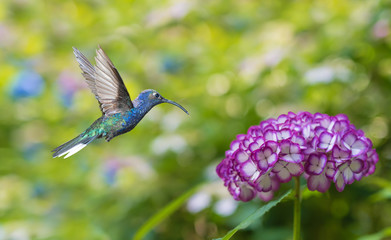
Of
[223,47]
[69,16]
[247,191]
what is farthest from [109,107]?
[69,16]

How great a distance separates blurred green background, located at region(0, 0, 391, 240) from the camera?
1.89 meters

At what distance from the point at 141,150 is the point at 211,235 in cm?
44

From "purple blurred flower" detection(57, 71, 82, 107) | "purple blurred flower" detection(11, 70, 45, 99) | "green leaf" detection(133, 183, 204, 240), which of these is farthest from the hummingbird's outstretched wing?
"purple blurred flower" detection(11, 70, 45, 99)

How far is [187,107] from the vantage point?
2180 millimetres

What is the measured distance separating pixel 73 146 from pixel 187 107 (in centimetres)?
159

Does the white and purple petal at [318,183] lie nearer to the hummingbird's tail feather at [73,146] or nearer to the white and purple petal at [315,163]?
the white and purple petal at [315,163]

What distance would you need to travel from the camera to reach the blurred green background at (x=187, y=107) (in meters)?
1.89

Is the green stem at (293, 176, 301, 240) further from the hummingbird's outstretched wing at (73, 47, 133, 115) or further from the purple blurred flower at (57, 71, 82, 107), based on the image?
the purple blurred flower at (57, 71, 82, 107)

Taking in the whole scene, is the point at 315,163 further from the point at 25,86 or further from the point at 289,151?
the point at 25,86

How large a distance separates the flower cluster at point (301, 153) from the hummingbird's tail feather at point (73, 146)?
0.75 feet

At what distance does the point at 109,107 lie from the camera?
2.19 feet

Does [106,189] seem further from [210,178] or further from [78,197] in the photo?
[210,178]

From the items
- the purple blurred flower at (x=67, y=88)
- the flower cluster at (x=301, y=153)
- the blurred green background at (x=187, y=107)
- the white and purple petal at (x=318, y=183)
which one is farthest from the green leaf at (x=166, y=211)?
the purple blurred flower at (x=67, y=88)

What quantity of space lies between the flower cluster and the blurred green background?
2.60 feet
